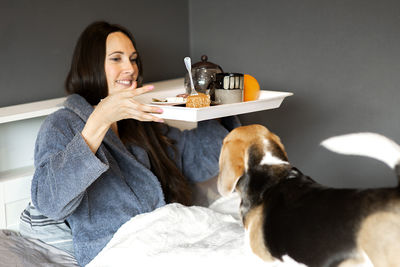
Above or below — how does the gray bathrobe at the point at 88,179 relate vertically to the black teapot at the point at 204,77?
below

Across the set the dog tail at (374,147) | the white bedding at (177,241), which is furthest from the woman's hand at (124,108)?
the dog tail at (374,147)

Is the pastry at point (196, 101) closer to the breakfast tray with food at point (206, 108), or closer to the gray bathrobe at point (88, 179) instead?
the breakfast tray with food at point (206, 108)

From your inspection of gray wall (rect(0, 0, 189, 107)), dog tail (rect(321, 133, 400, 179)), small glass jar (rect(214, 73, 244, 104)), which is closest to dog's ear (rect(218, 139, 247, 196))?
dog tail (rect(321, 133, 400, 179))

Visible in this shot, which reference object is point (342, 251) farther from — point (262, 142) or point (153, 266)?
point (153, 266)

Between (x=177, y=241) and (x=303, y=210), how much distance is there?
62 cm

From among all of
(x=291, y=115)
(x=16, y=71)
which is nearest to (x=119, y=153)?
→ (x=16, y=71)

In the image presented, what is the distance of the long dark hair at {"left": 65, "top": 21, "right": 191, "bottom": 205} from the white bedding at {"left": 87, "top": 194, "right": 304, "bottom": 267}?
28 centimetres

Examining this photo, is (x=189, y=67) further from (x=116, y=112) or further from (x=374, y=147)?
(x=374, y=147)

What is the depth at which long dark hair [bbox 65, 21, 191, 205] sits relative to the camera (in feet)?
6.10

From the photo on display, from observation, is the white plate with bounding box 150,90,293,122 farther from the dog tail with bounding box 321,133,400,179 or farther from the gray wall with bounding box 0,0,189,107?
the gray wall with bounding box 0,0,189,107

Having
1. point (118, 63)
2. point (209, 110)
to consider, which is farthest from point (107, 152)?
point (209, 110)

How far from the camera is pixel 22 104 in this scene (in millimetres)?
2152

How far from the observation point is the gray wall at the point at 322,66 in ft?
6.91

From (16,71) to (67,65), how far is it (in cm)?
25
